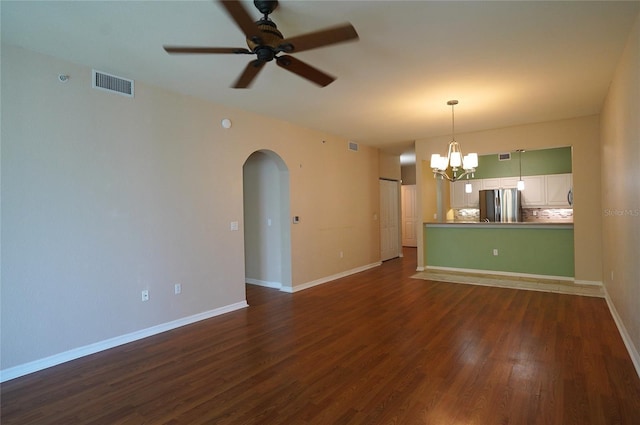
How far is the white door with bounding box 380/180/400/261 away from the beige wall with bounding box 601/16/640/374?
15.0ft

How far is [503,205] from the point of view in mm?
7773

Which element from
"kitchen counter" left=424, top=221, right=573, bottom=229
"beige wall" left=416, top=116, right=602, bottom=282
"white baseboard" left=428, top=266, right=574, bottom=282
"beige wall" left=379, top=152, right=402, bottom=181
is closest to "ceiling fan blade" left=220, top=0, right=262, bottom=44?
"beige wall" left=416, top=116, right=602, bottom=282

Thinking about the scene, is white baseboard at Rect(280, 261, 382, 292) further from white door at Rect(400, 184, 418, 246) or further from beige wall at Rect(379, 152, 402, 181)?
white door at Rect(400, 184, 418, 246)

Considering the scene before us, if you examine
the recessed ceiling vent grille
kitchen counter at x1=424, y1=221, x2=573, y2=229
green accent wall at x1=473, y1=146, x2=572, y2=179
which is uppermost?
the recessed ceiling vent grille

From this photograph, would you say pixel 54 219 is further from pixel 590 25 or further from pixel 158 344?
pixel 590 25

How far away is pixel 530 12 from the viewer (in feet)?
8.04

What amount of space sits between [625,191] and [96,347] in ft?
17.4

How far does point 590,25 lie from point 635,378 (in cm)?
278

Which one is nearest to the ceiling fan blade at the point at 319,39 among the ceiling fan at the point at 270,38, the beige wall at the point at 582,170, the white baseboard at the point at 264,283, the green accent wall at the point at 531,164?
the ceiling fan at the point at 270,38

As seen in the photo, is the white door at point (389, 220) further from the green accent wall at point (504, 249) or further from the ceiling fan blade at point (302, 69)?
the ceiling fan blade at point (302, 69)

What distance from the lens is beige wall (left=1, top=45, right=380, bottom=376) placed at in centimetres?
285

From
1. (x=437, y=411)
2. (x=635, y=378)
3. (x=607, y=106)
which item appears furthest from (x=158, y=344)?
(x=607, y=106)

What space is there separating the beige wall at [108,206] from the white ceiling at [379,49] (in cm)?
37

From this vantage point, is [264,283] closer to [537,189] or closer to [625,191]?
[625,191]
